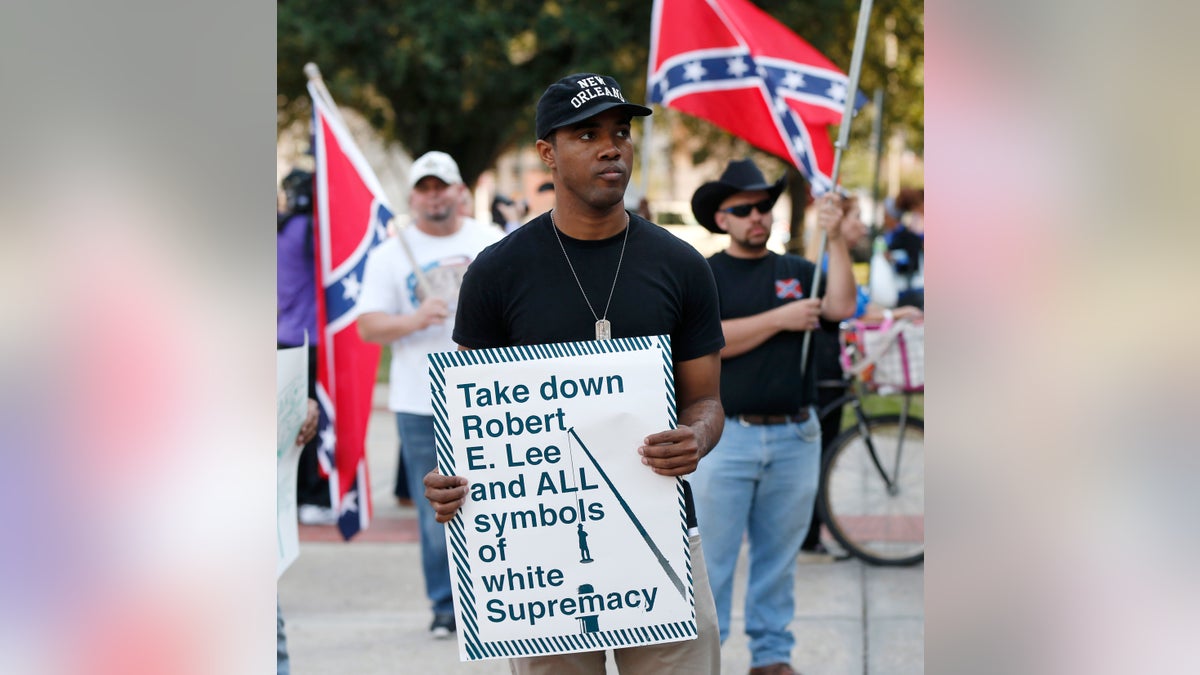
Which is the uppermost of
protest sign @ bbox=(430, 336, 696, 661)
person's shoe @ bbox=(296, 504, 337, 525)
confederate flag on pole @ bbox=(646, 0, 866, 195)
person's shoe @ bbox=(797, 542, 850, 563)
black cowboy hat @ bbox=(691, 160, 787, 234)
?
confederate flag on pole @ bbox=(646, 0, 866, 195)

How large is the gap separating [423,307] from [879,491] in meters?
2.93

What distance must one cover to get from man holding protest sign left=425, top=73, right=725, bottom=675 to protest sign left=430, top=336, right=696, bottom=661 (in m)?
0.14

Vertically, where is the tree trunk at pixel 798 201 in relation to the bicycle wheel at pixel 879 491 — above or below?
above

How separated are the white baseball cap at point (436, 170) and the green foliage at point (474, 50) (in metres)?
15.3

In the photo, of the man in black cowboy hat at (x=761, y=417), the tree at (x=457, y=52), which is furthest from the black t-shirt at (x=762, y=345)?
the tree at (x=457, y=52)

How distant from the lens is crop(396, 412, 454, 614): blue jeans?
21.8 feet

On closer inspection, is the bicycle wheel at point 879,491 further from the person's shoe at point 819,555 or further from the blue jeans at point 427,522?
the blue jeans at point 427,522

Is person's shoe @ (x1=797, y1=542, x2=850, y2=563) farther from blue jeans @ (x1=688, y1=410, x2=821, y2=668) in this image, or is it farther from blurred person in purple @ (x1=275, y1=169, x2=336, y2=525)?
blurred person in purple @ (x1=275, y1=169, x2=336, y2=525)

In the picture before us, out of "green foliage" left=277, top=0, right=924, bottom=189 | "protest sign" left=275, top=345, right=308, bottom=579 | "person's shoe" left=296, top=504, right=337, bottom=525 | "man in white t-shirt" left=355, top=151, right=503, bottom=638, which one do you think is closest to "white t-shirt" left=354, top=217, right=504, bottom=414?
"man in white t-shirt" left=355, top=151, right=503, bottom=638

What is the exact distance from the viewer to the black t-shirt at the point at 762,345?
567 cm

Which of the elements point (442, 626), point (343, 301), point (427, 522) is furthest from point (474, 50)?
point (442, 626)

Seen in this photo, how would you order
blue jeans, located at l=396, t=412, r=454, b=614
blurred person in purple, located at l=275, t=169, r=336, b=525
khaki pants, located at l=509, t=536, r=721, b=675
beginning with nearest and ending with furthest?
khaki pants, located at l=509, t=536, r=721, b=675 → blue jeans, located at l=396, t=412, r=454, b=614 → blurred person in purple, located at l=275, t=169, r=336, b=525

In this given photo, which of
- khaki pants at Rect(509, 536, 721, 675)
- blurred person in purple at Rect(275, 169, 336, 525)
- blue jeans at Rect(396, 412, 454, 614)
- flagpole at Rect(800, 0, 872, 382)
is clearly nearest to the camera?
khaki pants at Rect(509, 536, 721, 675)
